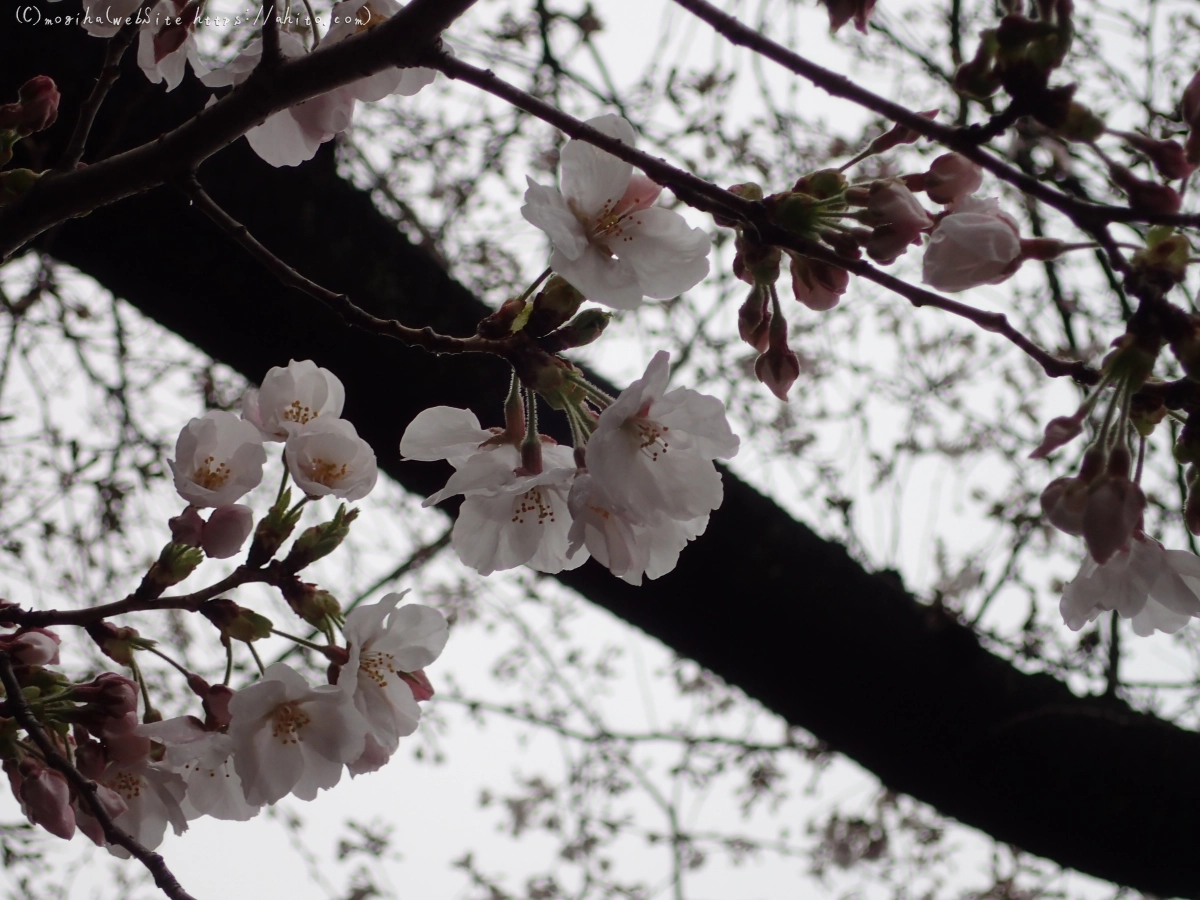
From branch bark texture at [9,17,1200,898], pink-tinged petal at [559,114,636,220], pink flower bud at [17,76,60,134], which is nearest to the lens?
pink-tinged petal at [559,114,636,220]

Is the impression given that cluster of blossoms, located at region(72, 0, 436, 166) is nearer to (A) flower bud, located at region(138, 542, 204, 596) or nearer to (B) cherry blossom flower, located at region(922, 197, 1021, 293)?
(A) flower bud, located at region(138, 542, 204, 596)

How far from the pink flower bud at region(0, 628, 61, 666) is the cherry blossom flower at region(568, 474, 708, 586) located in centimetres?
51

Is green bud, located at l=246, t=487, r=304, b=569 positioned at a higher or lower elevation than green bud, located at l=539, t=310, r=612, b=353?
lower

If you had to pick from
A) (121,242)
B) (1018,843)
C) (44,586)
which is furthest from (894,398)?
(44,586)

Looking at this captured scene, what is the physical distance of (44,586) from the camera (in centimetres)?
326

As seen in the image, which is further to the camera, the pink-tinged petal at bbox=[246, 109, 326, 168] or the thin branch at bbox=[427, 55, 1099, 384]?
the pink-tinged petal at bbox=[246, 109, 326, 168]

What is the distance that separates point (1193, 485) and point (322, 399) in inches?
32.4

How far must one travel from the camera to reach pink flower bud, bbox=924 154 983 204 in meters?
0.78

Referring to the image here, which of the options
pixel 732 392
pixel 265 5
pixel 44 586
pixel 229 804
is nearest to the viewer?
pixel 265 5

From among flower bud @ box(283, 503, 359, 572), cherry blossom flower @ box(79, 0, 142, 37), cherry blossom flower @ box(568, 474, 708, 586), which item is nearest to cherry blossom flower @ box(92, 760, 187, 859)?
flower bud @ box(283, 503, 359, 572)

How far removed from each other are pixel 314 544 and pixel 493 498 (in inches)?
7.6

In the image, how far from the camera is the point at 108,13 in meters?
0.95

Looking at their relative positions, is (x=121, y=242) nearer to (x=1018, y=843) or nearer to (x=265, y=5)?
(x=265, y=5)

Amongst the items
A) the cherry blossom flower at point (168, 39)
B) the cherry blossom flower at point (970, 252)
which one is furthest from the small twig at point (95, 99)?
the cherry blossom flower at point (970, 252)
